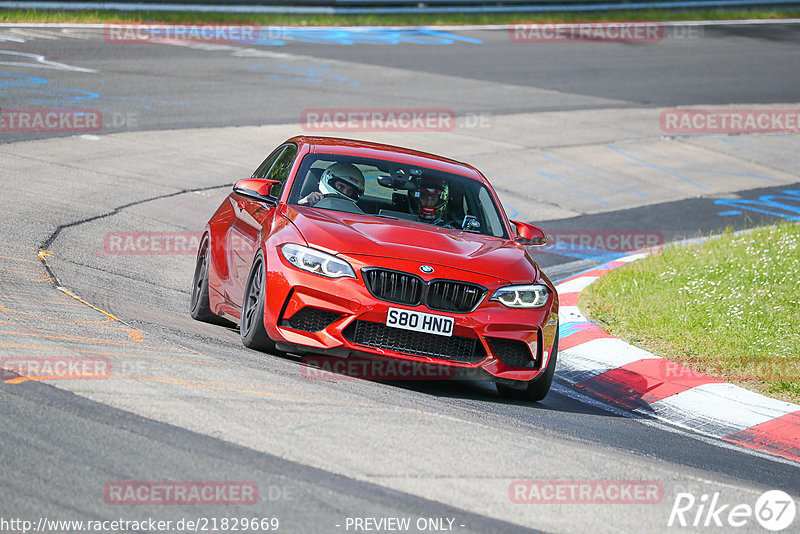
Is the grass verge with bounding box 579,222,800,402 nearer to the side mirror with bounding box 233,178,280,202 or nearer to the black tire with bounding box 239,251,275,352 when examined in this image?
the side mirror with bounding box 233,178,280,202

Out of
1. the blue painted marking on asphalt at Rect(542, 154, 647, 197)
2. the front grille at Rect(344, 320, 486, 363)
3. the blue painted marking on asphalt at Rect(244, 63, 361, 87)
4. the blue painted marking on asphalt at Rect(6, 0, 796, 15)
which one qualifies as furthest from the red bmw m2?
the blue painted marking on asphalt at Rect(6, 0, 796, 15)

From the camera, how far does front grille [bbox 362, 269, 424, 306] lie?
6.77 m

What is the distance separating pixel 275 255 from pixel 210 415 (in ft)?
6.70

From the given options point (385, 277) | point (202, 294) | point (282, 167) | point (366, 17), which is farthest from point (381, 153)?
point (366, 17)

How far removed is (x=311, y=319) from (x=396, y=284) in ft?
1.85

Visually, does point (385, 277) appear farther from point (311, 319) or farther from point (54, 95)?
point (54, 95)

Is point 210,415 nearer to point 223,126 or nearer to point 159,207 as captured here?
point 159,207

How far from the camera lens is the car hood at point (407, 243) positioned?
6.93m

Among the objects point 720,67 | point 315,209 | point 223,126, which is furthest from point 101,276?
point 720,67

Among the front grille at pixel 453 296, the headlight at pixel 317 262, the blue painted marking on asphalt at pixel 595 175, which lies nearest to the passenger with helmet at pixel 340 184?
the headlight at pixel 317 262

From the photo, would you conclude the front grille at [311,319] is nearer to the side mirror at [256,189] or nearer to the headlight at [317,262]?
the headlight at [317,262]

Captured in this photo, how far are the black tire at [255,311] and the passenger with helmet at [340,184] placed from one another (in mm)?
756

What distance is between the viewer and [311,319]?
22.3 feet

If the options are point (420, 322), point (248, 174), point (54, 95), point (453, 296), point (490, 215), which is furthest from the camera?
point (54, 95)
